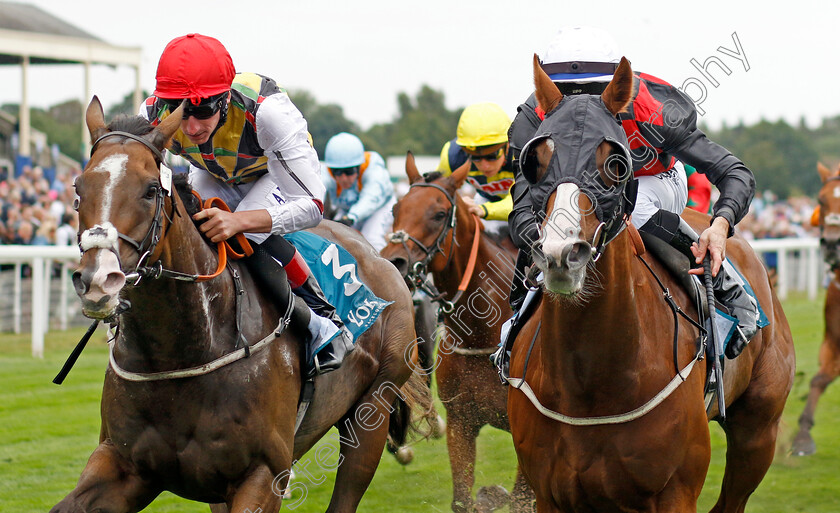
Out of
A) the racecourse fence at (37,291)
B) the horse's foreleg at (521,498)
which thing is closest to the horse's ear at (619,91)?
the horse's foreleg at (521,498)

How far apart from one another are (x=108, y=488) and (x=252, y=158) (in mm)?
1406

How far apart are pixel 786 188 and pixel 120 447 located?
58687 millimetres

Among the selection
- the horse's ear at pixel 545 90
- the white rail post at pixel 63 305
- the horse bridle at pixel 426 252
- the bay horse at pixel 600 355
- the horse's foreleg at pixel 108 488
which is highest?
the horse's ear at pixel 545 90

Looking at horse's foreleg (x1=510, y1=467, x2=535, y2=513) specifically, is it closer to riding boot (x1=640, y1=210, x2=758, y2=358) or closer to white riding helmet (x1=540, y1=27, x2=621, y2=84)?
riding boot (x1=640, y1=210, x2=758, y2=358)

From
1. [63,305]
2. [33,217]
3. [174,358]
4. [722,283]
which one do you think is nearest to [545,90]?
[722,283]

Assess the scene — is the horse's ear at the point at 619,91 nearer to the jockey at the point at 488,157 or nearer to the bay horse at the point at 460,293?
the bay horse at the point at 460,293

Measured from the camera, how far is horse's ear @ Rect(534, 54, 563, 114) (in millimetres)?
2982

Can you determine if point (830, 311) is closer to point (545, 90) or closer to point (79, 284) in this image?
point (545, 90)

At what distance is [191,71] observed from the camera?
3.38 meters

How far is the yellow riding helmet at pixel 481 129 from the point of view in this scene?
626 centimetres

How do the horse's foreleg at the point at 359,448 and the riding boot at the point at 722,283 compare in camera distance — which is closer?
the riding boot at the point at 722,283

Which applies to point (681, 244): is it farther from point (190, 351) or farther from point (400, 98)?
point (400, 98)

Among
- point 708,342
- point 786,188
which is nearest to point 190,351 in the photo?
Answer: point 708,342

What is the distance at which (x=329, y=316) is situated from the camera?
13.4 ft
